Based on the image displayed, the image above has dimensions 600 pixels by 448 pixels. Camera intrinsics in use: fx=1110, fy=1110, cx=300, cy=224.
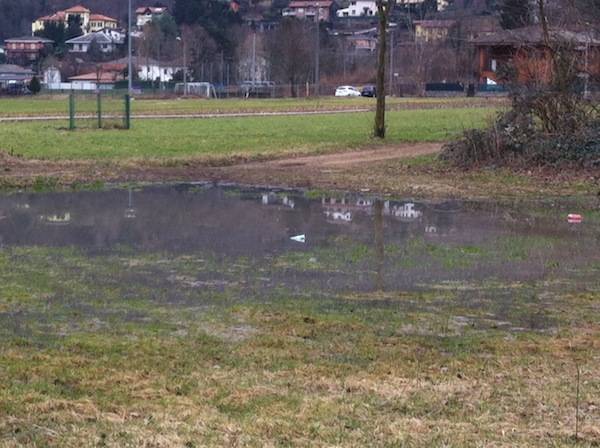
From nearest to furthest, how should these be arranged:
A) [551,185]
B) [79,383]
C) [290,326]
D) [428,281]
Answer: [79,383]
[290,326]
[428,281]
[551,185]

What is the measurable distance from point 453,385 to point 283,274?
4790 millimetres

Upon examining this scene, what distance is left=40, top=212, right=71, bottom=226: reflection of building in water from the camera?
16.2 meters

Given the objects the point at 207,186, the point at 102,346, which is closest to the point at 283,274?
the point at 102,346

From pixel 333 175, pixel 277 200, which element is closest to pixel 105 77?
pixel 333 175

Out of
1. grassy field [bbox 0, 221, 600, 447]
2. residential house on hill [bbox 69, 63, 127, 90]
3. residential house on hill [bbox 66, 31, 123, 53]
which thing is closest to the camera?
grassy field [bbox 0, 221, 600, 447]

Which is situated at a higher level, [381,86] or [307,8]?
[307,8]

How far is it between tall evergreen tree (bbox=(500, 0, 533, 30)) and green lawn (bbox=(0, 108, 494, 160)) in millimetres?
4270

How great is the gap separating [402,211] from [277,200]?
2514mm

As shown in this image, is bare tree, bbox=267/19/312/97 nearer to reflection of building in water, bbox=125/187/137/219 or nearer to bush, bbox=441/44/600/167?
bush, bbox=441/44/600/167

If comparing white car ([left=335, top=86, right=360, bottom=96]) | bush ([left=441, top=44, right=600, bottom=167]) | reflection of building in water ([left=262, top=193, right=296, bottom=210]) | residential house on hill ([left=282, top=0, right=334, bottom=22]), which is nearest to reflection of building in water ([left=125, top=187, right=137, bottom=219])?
reflection of building in water ([left=262, top=193, right=296, bottom=210])

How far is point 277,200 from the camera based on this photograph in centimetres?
1956

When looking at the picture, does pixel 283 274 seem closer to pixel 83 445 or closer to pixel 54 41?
pixel 83 445

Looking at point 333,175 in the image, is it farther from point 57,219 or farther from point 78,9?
point 78,9

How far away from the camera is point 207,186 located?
21797 mm
